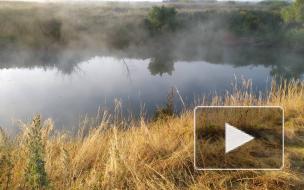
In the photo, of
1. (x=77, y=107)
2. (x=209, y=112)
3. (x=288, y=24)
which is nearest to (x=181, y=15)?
→ (x=288, y=24)

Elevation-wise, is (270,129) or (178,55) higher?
(270,129)

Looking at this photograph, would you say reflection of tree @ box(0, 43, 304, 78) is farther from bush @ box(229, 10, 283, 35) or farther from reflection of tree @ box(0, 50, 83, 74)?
bush @ box(229, 10, 283, 35)

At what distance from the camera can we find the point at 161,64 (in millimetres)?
18328

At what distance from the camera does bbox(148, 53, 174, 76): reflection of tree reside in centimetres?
1662

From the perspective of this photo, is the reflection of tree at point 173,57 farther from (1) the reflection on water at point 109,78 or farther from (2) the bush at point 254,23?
(2) the bush at point 254,23

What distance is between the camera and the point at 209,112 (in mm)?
4891

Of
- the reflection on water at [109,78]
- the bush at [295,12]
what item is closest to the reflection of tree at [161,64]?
the reflection on water at [109,78]

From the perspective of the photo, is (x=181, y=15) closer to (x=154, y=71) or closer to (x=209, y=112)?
(x=154, y=71)

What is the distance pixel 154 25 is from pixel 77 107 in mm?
16014

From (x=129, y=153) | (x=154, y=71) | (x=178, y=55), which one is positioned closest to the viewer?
(x=129, y=153)

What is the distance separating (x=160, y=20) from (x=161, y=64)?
26.9 feet
